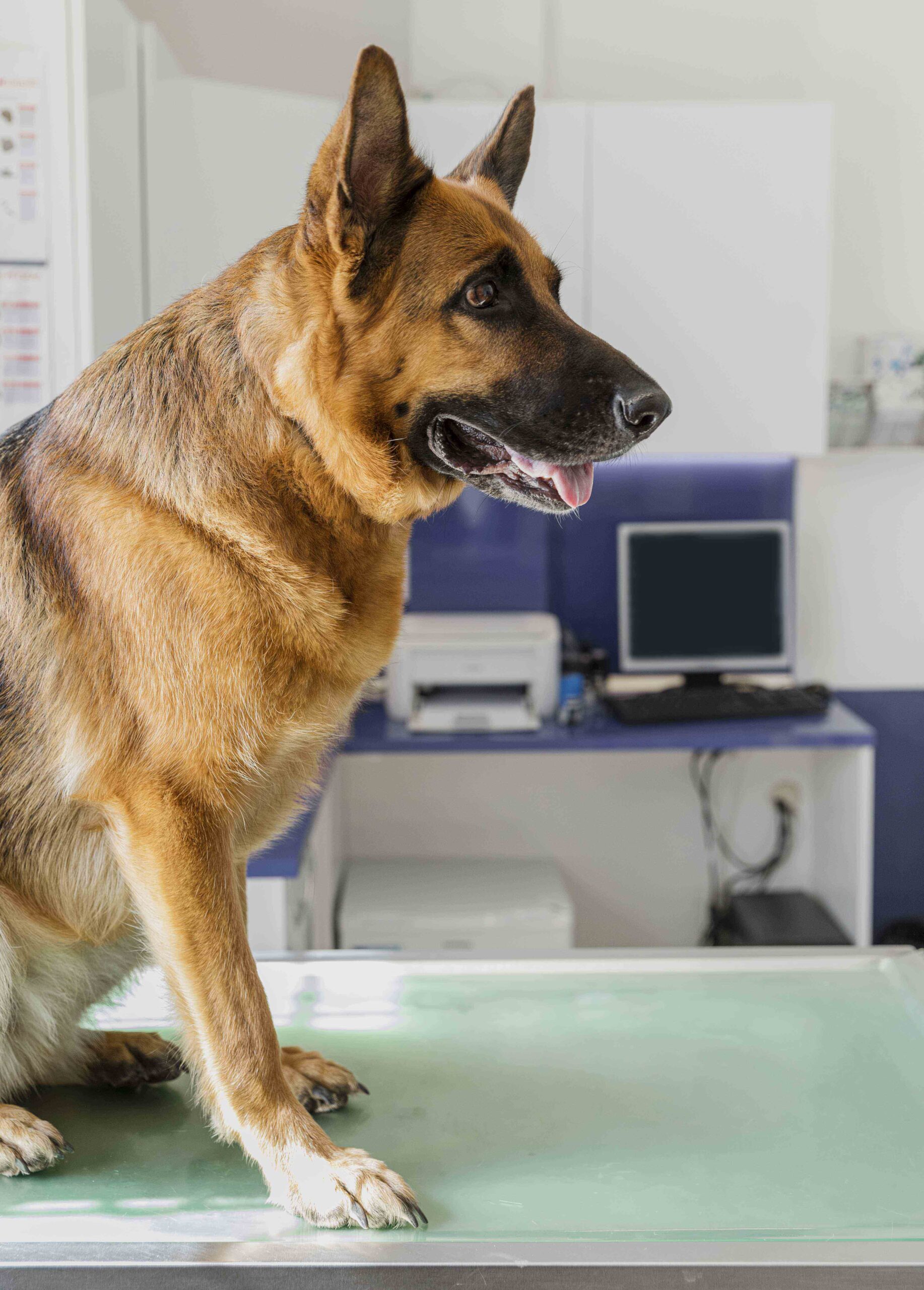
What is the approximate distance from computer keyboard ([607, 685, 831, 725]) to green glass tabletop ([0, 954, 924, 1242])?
1.69m

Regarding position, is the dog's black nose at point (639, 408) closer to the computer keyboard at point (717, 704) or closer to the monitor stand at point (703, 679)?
the computer keyboard at point (717, 704)

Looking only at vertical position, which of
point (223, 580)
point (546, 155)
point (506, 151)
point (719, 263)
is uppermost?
point (546, 155)

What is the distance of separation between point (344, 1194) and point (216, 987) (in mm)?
152

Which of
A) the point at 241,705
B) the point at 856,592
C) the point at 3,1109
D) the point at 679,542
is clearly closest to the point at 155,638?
the point at 241,705

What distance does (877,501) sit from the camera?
3238 mm

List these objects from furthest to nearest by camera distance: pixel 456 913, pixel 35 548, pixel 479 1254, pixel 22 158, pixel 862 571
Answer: pixel 862 571
pixel 456 913
pixel 22 158
pixel 35 548
pixel 479 1254

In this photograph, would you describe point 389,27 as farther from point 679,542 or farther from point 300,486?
point 300,486

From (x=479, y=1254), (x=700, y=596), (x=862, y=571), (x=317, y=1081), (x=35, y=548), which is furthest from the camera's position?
(x=862, y=571)

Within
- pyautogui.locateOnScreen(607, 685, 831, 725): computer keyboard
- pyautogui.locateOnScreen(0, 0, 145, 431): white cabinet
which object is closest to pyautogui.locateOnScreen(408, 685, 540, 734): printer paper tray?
pyautogui.locateOnScreen(607, 685, 831, 725): computer keyboard

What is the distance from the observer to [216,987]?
0.75m

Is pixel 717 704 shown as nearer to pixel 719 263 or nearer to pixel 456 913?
pixel 456 913

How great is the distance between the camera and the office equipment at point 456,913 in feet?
8.61

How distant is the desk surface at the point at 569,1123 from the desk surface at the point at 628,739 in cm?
155

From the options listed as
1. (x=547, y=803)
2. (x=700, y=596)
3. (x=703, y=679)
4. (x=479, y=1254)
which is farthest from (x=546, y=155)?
(x=479, y=1254)
